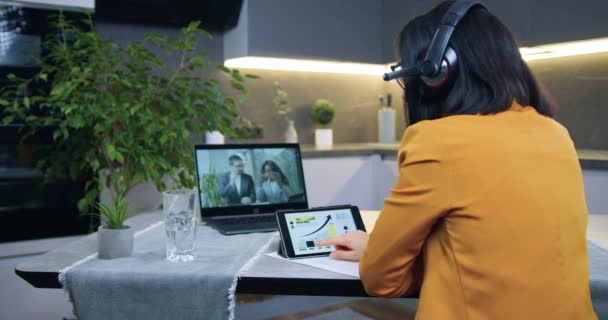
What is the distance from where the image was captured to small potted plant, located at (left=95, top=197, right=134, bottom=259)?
1.21 metres

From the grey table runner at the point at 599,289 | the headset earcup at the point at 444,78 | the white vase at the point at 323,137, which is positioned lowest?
the grey table runner at the point at 599,289

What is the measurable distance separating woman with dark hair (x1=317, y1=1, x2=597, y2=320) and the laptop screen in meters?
0.77

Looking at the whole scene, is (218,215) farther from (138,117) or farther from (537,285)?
(537,285)

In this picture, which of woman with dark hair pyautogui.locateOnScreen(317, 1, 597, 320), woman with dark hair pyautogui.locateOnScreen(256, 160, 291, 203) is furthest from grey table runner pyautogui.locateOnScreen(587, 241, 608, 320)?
woman with dark hair pyautogui.locateOnScreen(256, 160, 291, 203)

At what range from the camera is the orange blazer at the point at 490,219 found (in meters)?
0.87

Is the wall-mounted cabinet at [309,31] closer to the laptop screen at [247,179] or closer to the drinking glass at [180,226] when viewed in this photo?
the laptop screen at [247,179]

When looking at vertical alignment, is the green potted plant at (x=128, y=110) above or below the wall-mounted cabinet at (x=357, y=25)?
below

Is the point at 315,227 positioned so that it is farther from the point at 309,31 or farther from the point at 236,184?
the point at 309,31

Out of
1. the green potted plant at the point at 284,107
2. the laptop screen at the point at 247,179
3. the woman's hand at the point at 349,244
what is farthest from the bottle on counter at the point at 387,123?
the woman's hand at the point at 349,244

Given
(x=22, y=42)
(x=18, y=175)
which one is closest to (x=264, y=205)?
(x=18, y=175)

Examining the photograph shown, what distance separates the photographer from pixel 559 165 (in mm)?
925

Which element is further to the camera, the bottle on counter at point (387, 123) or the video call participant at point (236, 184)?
the bottle on counter at point (387, 123)

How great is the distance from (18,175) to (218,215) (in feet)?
4.14

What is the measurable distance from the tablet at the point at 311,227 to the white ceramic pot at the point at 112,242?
1.13ft
